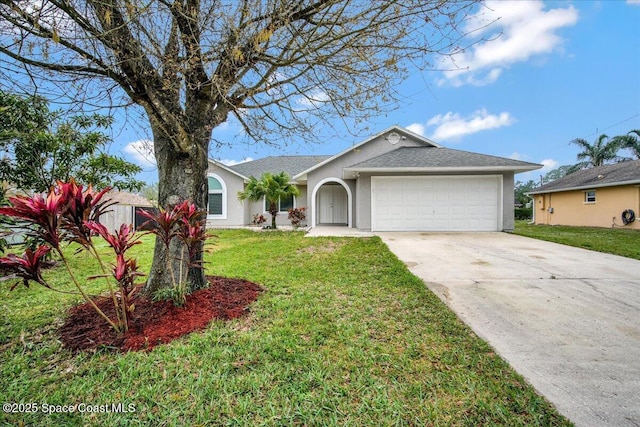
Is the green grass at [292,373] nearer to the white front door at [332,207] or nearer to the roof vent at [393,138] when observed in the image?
the roof vent at [393,138]

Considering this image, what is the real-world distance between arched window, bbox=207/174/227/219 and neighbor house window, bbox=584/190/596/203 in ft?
74.6

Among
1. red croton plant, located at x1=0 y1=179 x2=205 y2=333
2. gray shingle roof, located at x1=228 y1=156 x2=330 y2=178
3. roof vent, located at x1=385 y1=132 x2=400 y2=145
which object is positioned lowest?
red croton plant, located at x1=0 y1=179 x2=205 y2=333

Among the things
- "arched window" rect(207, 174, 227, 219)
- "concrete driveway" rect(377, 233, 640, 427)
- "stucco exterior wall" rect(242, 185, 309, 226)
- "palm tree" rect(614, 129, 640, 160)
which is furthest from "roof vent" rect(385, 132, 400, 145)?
"palm tree" rect(614, 129, 640, 160)

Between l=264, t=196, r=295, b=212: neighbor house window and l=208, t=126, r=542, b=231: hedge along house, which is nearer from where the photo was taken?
→ l=208, t=126, r=542, b=231: hedge along house

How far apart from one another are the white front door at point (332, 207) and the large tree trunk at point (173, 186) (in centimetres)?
1370

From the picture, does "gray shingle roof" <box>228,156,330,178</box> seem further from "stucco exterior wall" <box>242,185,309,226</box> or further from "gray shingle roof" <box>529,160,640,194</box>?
"gray shingle roof" <box>529,160,640,194</box>

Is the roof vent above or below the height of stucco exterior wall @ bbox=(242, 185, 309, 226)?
above

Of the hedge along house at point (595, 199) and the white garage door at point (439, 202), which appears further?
the hedge along house at point (595, 199)

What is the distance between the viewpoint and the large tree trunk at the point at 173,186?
383cm

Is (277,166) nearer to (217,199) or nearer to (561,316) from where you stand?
(217,199)

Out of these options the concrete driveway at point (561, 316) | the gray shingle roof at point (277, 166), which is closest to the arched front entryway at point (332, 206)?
the gray shingle roof at point (277, 166)

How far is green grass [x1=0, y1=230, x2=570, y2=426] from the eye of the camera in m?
1.95

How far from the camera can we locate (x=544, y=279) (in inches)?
205

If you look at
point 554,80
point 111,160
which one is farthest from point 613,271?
point 554,80
